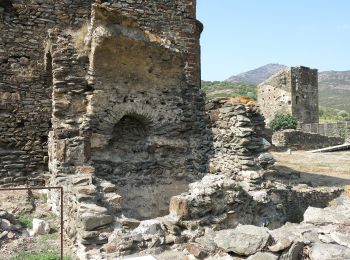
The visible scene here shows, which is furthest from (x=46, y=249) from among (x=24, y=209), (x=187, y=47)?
(x=187, y=47)

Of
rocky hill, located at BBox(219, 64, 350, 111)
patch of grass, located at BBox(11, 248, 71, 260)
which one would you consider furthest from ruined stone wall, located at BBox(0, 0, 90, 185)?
rocky hill, located at BBox(219, 64, 350, 111)

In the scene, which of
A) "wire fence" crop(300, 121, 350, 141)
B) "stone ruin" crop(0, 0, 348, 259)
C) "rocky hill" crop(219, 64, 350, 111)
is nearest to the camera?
"stone ruin" crop(0, 0, 348, 259)

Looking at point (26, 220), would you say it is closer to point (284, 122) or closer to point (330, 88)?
point (284, 122)

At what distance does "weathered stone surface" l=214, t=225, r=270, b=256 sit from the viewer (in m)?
4.07

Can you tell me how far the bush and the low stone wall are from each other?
3.71 m

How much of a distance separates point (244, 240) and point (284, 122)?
1020 inches

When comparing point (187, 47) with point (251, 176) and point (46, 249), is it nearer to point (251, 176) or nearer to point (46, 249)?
point (251, 176)

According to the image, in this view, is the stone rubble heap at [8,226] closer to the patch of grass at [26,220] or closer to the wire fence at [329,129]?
the patch of grass at [26,220]

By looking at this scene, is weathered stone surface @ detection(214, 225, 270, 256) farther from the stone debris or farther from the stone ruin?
the stone debris

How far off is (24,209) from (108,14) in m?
4.42

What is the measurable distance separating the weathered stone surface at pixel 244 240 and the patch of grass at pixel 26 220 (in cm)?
367

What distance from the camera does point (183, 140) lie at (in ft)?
29.6

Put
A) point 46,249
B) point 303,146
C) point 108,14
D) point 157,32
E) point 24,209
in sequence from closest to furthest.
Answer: point 46,249 < point 24,209 < point 108,14 < point 157,32 < point 303,146

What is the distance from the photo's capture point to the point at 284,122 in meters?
28.9
